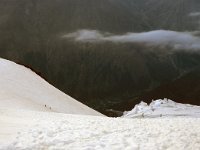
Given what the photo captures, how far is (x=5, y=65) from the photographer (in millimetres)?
37188

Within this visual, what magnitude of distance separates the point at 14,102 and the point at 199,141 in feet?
47.8

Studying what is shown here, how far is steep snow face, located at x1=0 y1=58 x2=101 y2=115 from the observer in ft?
88.1

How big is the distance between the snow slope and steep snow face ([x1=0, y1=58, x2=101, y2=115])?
401 inches

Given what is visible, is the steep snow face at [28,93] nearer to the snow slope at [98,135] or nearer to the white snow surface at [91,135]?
the white snow surface at [91,135]

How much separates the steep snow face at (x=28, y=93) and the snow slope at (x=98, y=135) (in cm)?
1019

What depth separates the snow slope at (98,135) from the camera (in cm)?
1139

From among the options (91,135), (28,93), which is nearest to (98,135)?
(91,135)

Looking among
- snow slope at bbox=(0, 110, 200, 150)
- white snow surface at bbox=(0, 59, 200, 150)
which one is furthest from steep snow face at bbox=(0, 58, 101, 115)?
snow slope at bbox=(0, 110, 200, 150)

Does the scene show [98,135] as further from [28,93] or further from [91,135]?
[28,93]

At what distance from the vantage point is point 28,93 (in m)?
31.3

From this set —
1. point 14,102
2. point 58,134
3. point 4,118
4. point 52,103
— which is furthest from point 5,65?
point 58,134

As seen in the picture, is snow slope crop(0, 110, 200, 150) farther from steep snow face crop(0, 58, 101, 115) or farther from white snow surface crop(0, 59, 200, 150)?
steep snow face crop(0, 58, 101, 115)

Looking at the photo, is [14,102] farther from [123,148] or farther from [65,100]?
[123,148]

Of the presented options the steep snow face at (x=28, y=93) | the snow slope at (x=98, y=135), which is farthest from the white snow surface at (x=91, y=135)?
the steep snow face at (x=28, y=93)
